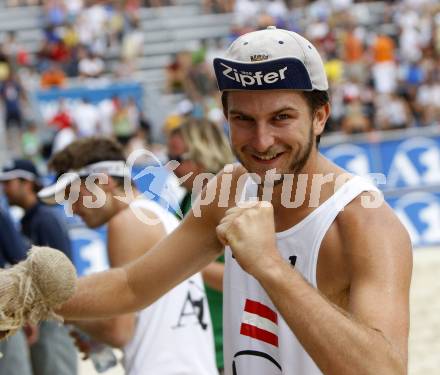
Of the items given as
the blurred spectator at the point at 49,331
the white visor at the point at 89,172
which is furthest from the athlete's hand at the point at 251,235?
the blurred spectator at the point at 49,331

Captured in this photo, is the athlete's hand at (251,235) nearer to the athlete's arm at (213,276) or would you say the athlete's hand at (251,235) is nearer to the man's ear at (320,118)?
the man's ear at (320,118)

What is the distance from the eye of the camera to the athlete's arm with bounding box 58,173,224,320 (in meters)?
3.16

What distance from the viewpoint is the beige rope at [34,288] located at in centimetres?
Answer: 267

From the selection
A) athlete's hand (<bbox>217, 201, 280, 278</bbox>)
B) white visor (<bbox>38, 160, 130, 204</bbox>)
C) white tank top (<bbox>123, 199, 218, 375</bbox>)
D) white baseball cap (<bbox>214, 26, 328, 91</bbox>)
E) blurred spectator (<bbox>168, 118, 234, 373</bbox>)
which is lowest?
white tank top (<bbox>123, 199, 218, 375</bbox>)

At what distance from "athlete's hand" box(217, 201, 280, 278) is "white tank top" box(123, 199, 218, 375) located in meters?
1.61

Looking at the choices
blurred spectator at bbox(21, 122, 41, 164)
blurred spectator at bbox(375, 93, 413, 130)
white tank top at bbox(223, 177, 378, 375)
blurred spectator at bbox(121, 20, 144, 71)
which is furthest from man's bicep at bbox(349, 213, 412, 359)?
blurred spectator at bbox(121, 20, 144, 71)

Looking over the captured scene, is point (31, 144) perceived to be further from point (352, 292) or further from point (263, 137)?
point (352, 292)

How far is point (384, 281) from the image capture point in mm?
2490

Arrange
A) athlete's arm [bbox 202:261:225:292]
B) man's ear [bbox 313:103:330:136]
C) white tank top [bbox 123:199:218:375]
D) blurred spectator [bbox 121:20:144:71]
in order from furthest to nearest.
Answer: blurred spectator [bbox 121:20:144:71] < athlete's arm [bbox 202:261:225:292] < white tank top [bbox 123:199:218:375] < man's ear [bbox 313:103:330:136]

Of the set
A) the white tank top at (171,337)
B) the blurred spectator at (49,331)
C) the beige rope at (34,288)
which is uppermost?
the beige rope at (34,288)

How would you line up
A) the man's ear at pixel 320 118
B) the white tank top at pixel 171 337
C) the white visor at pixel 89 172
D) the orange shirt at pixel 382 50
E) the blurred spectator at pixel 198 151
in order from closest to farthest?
the man's ear at pixel 320 118
the white tank top at pixel 171 337
the white visor at pixel 89 172
the blurred spectator at pixel 198 151
the orange shirt at pixel 382 50

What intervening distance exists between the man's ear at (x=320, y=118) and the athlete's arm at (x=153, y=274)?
49 centimetres

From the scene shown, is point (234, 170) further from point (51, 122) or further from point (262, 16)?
point (262, 16)

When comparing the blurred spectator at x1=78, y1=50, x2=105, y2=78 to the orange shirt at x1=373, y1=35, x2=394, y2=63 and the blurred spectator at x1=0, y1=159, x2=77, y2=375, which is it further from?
the blurred spectator at x1=0, y1=159, x2=77, y2=375
